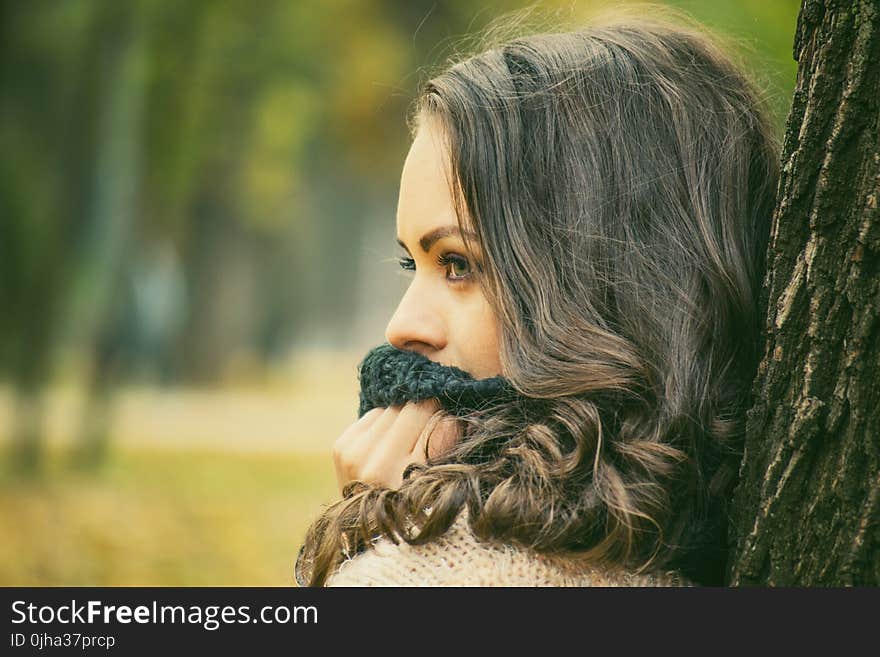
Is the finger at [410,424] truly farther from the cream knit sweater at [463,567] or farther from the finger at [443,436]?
the cream knit sweater at [463,567]

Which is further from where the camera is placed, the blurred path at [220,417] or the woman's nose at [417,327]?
the blurred path at [220,417]

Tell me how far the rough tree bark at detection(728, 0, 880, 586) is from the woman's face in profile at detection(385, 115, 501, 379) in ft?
1.67

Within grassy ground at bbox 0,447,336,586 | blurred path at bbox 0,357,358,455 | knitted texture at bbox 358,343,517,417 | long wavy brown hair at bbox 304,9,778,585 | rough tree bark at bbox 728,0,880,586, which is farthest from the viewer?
blurred path at bbox 0,357,358,455

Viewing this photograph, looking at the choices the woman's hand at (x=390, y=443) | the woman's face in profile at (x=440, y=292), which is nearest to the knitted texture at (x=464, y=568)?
the woman's hand at (x=390, y=443)

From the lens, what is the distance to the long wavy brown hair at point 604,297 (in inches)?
64.2

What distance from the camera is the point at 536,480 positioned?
163 cm

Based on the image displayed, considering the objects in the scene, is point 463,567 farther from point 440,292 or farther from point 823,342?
point 823,342

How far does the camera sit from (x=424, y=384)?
1812 millimetres

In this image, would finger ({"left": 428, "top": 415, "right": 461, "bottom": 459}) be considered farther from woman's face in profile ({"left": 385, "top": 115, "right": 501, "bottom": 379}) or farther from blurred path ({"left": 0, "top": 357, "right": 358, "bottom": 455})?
blurred path ({"left": 0, "top": 357, "right": 358, "bottom": 455})

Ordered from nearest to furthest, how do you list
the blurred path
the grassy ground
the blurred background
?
the grassy ground < the blurred background < the blurred path

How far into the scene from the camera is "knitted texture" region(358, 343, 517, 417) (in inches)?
70.6

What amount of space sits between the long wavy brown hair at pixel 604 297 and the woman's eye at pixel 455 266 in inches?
2.6

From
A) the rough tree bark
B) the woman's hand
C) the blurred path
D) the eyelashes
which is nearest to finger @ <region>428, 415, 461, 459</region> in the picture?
the woman's hand

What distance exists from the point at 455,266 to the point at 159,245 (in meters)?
11.8
